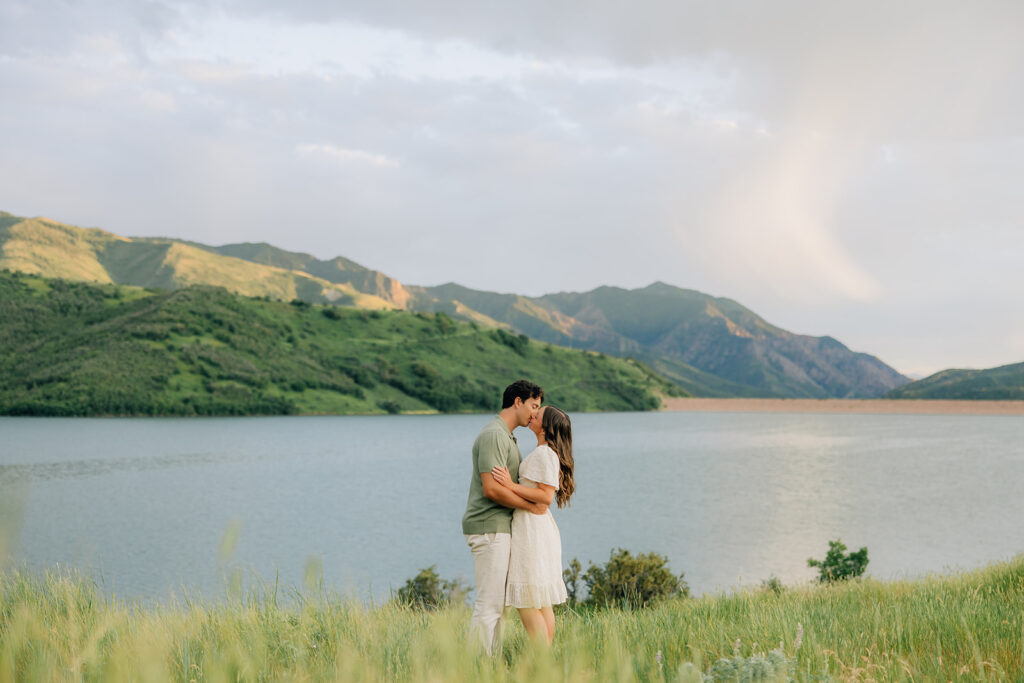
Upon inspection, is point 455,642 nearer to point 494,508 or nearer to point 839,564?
point 494,508

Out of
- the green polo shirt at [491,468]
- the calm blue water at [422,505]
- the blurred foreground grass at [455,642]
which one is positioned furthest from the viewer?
the calm blue water at [422,505]

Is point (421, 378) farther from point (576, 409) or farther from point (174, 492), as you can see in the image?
point (174, 492)

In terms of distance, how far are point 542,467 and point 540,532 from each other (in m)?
0.58

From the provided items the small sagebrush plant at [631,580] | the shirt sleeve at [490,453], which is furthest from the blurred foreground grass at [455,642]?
the small sagebrush plant at [631,580]

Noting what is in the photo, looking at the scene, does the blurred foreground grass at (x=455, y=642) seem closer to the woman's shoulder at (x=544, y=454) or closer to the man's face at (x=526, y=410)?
the woman's shoulder at (x=544, y=454)

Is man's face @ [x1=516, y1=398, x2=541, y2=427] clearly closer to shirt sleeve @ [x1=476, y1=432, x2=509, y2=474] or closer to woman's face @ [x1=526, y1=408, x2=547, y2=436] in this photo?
woman's face @ [x1=526, y1=408, x2=547, y2=436]

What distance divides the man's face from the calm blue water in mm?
1917

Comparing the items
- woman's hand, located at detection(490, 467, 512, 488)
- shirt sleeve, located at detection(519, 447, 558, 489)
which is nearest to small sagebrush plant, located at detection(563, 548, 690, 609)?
shirt sleeve, located at detection(519, 447, 558, 489)

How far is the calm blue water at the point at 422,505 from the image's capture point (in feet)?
98.8

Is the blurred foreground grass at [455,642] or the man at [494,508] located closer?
the blurred foreground grass at [455,642]

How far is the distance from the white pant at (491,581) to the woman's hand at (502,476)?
1.71 ft

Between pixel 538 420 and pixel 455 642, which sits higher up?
pixel 538 420

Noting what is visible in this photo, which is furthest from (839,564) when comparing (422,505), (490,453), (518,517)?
(422,505)

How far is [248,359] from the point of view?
125438mm
